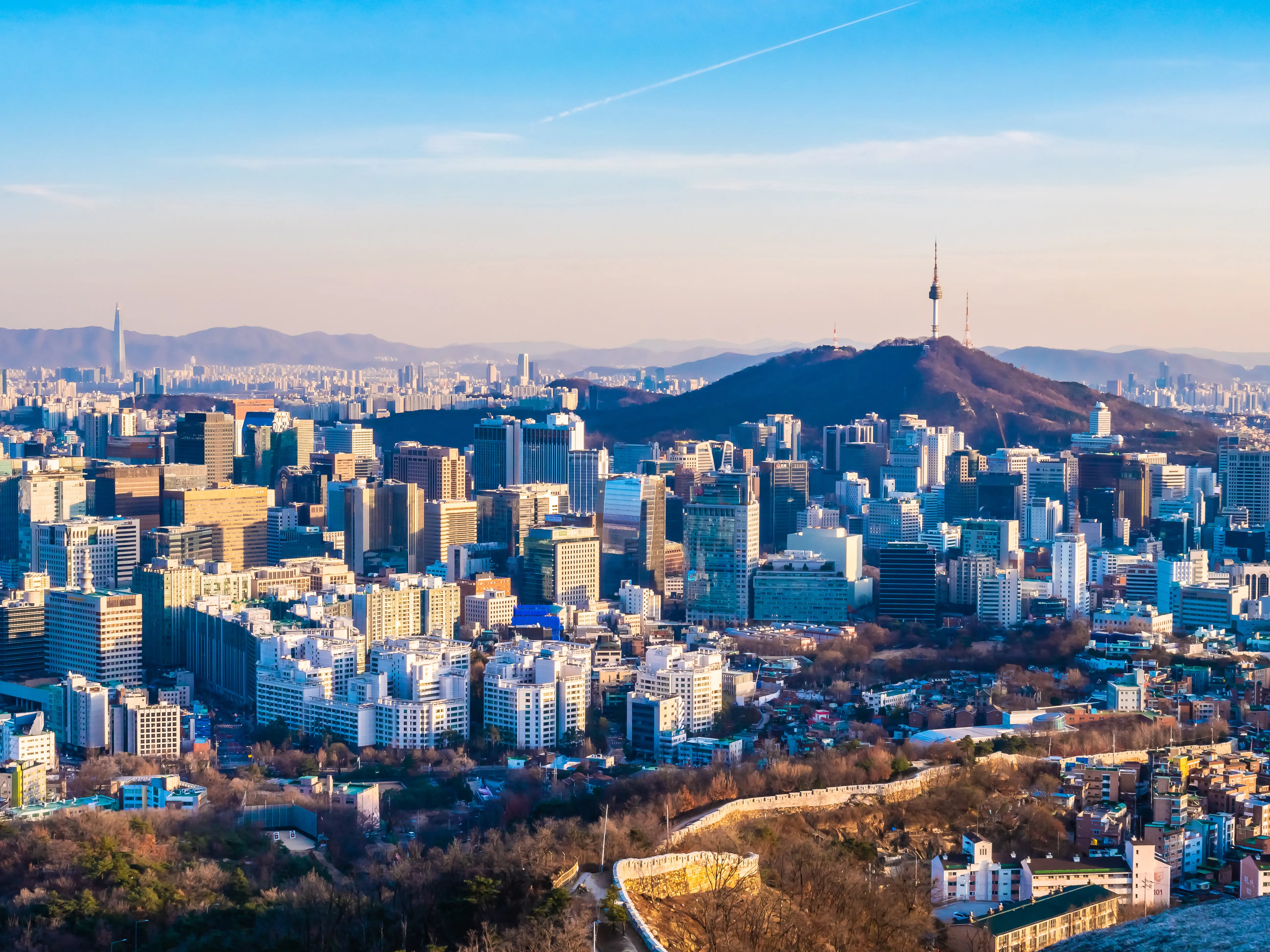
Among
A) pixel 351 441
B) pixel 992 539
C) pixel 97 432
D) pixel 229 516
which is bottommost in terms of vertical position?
pixel 992 539

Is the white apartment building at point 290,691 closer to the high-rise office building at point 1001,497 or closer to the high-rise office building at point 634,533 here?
the high-rise office building at point 634,533

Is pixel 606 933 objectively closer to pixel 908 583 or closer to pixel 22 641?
pixel 22 641

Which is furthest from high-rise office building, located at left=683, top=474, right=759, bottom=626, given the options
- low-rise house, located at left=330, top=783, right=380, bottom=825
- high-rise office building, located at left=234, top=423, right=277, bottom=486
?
high-rise office building, located at left=234, top=423, right=277, bottom=486

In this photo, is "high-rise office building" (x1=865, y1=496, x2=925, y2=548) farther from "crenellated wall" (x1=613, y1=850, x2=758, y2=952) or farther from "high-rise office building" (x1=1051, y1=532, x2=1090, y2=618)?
"crenellated wall" (x1=613, y1=850, x2=758, y2=952)

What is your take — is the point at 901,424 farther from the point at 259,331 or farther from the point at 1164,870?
the point at 259,331

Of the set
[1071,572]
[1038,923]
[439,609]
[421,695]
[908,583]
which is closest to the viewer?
[1038,923]

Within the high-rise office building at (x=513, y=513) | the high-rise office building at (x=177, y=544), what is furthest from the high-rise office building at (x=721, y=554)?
the high-rise office building at (x=177, y=544)

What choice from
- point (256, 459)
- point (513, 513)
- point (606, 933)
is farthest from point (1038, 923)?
point (256, 459)
